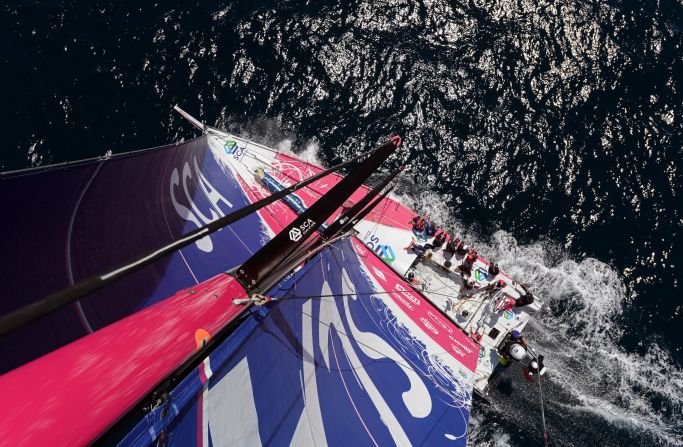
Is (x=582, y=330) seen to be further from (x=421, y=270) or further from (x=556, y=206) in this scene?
(x=421, y=270)

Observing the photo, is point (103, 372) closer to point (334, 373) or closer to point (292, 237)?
point (292, 237)

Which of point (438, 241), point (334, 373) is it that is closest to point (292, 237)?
point (334, 373)

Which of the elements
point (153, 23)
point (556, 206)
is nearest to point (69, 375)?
point (556, 206)

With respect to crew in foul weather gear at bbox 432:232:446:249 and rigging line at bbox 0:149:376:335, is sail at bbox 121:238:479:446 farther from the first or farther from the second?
crew in foul weather gear at bbox 432:232:446:249

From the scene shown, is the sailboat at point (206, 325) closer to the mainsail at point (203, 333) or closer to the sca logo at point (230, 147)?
the mainsail at point (203, 333)

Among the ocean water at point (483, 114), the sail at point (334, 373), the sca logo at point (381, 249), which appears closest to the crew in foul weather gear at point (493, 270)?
the ocean water at point (483, 114)
